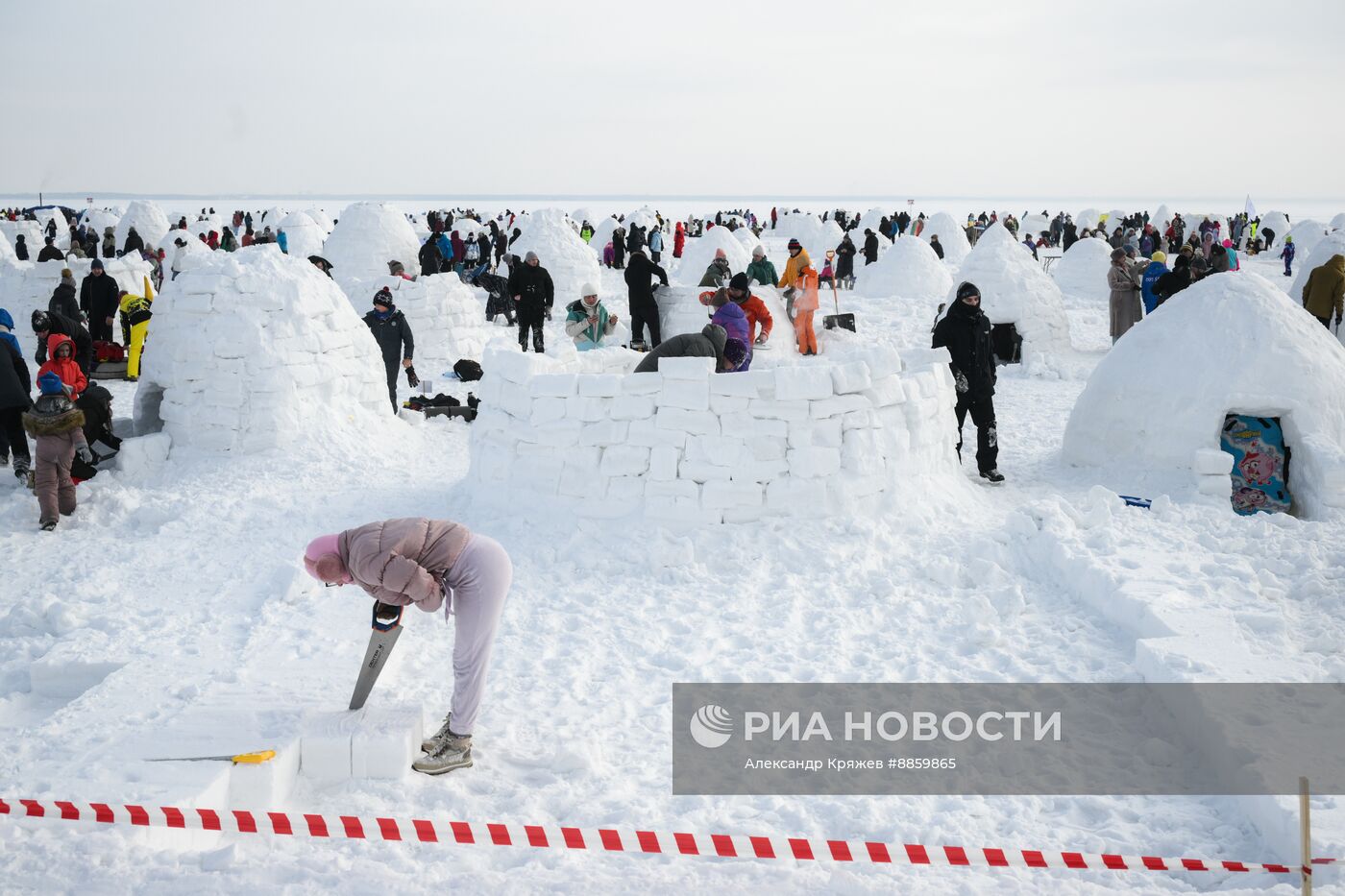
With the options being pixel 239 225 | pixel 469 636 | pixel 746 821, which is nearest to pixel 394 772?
pixel 469 636

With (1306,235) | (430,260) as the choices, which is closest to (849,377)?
(430,260)

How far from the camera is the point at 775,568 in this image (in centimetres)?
618

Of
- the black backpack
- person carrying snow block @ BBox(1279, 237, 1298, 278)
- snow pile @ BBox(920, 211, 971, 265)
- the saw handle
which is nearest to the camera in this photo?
the saw handle

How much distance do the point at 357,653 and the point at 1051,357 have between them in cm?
1074

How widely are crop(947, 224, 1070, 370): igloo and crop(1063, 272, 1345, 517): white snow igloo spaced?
5169 millimetres

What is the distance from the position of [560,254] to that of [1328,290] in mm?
12532

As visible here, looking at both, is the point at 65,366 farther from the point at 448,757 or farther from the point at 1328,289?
the point at 1328,289

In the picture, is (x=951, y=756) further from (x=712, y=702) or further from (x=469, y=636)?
(x=469, y=636)

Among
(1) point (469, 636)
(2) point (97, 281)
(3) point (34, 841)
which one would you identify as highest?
(2) point (97, 281)

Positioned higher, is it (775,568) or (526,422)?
(526,422)

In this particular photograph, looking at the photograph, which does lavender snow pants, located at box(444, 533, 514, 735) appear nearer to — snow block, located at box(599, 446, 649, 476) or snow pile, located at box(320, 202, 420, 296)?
snow block, located at box(599, 446, 649, 476)

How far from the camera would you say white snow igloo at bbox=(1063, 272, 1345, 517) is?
7488mm

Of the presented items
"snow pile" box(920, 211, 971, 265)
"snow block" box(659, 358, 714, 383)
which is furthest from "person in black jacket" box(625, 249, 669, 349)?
"snow pile" box(920, 211, 971, 265)

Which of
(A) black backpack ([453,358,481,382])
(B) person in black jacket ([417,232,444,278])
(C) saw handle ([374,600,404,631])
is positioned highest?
(B) person in black jacket ([417,232,444,278])
